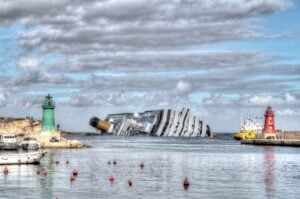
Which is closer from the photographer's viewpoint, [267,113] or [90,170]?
[90,170]

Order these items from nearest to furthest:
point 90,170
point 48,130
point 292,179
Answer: point 292,179, point 90,170, point 48,130

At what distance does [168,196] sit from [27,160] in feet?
120

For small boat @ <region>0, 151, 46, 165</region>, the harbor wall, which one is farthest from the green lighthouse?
the harbor wall

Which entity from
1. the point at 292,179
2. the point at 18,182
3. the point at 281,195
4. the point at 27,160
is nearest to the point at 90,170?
the point at 27,160

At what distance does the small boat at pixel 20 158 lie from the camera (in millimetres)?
82812

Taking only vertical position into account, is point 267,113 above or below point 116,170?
above

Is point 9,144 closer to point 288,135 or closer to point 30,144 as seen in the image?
point 30,144

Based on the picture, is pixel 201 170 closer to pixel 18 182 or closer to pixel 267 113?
pixel 18 182

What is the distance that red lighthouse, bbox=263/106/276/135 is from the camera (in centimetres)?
16925

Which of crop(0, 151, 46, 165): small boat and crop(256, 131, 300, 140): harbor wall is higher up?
crop(256, 131, 300, 140): harbor wall

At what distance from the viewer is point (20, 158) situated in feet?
277

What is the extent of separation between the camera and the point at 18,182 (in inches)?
2491

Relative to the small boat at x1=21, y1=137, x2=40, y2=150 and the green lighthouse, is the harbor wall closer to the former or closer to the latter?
the green lighthouse

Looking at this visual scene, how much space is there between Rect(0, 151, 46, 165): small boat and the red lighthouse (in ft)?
309
